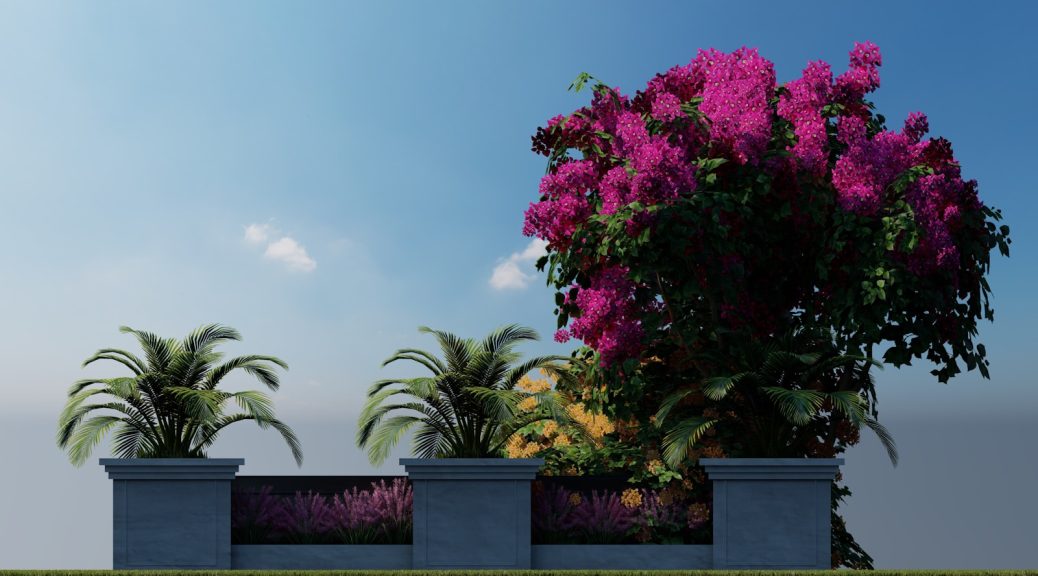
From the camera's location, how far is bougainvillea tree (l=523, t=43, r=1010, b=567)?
38.9ft

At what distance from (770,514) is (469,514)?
3801mm

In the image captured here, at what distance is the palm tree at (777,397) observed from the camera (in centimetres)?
1155

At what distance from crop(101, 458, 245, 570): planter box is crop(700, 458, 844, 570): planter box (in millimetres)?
6235

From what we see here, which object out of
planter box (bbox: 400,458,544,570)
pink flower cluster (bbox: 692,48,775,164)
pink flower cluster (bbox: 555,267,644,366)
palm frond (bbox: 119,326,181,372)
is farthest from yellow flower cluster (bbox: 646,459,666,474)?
palm frond (bbox: 119,326,181,372)

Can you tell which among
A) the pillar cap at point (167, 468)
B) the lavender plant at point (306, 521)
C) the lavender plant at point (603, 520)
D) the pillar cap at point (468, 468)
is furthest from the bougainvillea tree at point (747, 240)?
the pillar cap at point (167, 468)

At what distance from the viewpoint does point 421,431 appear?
12367mm

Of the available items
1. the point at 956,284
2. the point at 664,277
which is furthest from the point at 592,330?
the point at 956,284

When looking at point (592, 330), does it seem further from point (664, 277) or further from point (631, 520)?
point (631, 520)

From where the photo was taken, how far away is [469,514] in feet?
38.1

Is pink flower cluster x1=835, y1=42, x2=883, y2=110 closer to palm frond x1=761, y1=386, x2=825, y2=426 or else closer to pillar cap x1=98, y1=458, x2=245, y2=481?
palm frond x1=761, y1=386, x2=825, y2=426

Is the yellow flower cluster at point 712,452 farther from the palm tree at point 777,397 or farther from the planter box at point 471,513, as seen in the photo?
the planter box at point 471,513

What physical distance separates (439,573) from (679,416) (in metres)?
4.19

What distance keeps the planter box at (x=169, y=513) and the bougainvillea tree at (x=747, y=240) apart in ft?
16.7

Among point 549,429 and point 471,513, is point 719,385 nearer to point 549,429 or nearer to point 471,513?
point 471,513
